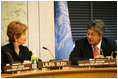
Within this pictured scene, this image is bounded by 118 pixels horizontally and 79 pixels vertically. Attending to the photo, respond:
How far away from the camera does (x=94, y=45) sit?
160 inches

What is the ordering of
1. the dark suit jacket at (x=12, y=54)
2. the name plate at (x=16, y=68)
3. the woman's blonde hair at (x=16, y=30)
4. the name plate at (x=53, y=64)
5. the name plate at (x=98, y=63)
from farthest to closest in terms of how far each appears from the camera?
the woman's blonde hair at (x=16, y=30)
the dark suit jacket at (x=12, y=54)
the name plate at (x=98, y=63)
the name plate at (x=53, y=64)
the name plate at (x=16, y=68)

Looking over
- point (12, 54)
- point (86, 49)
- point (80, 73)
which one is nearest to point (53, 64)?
point (80, 73)

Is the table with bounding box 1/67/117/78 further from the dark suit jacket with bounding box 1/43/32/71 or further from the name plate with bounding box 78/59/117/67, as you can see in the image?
the dark suit jacket with bounding box 1/43/32/71

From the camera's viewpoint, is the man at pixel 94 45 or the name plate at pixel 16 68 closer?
the name plate at pixel 16 68

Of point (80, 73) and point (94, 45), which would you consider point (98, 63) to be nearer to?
point (80, 73)

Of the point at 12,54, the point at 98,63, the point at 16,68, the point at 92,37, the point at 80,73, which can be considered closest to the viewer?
the point at 16,68

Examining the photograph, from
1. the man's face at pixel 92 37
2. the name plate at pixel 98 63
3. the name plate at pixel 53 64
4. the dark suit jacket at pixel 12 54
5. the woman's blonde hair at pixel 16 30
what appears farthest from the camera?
the man's face at pixel 92 37

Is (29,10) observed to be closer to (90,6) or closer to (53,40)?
(53,40)

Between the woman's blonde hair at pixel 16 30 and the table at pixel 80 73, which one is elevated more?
the woman's blonde hair at pixel 16 30

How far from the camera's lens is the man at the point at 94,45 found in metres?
3.98

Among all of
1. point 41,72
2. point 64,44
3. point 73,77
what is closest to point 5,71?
point 41,72

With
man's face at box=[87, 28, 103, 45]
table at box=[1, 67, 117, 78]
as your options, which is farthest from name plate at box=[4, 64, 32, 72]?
man's face at box=[87, 28, 103, 45]

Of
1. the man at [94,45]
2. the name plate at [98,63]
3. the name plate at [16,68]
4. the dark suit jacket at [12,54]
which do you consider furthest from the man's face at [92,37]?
the name plate at [16,68]

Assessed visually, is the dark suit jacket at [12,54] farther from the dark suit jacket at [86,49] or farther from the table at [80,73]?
the table at [80,73]
